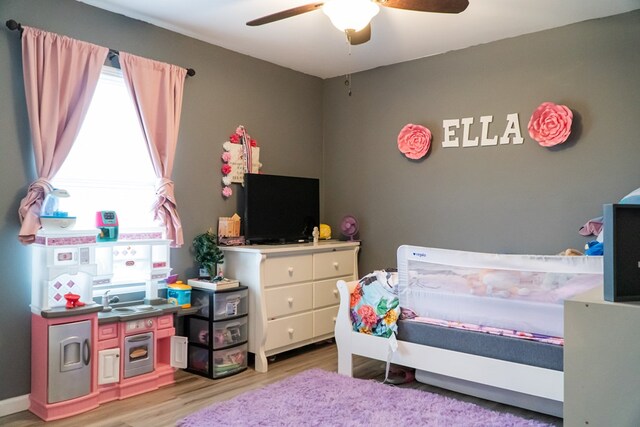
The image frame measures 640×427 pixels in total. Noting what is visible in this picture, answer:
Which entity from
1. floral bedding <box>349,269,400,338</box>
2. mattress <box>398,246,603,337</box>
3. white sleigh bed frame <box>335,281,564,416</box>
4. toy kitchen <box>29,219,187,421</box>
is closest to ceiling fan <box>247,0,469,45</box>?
mattress <box>398,246,603,337</box>

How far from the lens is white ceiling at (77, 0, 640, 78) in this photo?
10.8 ft

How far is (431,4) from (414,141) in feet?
6.70

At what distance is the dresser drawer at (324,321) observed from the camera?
4.20 meters

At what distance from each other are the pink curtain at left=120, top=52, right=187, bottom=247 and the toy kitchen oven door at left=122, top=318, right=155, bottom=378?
2.19ft

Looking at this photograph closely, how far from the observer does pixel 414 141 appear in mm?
4363

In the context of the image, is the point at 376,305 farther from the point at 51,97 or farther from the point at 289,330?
the point at 51,97

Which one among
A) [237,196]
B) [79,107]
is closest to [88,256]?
[79,107]

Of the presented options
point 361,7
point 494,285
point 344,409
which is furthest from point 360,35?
point 344,409

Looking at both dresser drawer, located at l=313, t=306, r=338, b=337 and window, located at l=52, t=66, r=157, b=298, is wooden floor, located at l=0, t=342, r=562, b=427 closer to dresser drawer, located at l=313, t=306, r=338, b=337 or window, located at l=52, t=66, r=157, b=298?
dresser drawer, located at l=313, t=306, r=338, b=337

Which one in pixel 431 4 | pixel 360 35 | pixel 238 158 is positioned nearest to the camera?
pixel 431 4

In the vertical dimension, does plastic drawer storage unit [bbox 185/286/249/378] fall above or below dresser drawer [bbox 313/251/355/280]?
below

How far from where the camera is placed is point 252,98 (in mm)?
4391

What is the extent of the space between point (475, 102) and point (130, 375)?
336 centimetres

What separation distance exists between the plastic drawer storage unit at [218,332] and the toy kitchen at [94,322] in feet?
0.61
